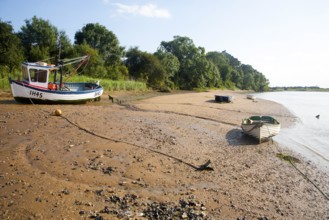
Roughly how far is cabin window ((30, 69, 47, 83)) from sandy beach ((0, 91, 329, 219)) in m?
7.72

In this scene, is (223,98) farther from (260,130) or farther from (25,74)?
(25,74)

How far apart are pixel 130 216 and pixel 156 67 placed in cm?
4657

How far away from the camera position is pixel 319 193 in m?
8.48

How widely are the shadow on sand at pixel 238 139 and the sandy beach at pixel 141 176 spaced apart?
1.14 ft

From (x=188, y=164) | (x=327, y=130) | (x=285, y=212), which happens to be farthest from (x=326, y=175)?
(x=327, y=130)

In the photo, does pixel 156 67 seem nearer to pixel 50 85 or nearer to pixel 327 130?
pixel 50 85

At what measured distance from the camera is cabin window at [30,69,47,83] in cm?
2042

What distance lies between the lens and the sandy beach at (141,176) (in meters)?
6.12

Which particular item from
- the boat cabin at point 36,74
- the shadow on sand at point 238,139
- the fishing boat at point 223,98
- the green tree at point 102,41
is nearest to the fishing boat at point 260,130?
the shadow on sand at point 238,139

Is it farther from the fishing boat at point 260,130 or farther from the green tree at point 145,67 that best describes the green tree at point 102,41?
the fishing boat at point 260,130

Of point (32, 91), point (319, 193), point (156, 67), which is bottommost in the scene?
point (319, 193)

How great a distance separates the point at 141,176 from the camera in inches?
317

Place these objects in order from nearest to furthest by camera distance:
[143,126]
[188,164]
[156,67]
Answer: [188,164], [143,126], [156,67]

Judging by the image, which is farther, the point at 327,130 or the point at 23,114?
the point at 327,130
